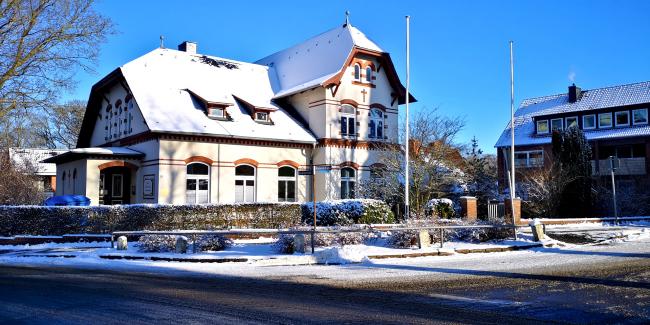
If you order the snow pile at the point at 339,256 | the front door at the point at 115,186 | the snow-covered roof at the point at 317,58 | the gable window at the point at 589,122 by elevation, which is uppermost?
the snow-covered roof at the point at 317,58

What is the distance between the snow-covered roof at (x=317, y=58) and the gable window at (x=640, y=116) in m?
20.0

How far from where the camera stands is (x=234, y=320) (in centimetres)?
728

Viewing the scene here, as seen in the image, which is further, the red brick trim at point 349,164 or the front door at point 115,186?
the red brick trim at point 349,164

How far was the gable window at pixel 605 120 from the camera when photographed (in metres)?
40.3

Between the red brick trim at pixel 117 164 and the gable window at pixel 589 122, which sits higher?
the gable window at pixel 589 122

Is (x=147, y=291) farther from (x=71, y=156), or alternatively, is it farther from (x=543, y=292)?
(x=71, y=156)

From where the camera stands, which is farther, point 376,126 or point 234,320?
point 376,126

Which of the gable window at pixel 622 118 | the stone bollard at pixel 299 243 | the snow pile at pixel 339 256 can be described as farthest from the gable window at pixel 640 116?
the stone bollard at pixel 299 243

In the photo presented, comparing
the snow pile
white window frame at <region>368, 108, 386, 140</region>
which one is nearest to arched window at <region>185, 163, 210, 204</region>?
white window frame at <region>368, 108, 386, 140</region>

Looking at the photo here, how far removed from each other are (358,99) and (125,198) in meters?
14.3

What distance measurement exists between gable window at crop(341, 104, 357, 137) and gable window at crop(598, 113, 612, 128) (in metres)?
20.4

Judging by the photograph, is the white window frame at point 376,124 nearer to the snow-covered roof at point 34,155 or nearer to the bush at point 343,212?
the bush at point 343,212

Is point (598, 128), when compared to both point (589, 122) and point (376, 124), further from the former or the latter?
point (376, 124)

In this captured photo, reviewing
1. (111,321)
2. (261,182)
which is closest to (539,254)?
(111,321)
